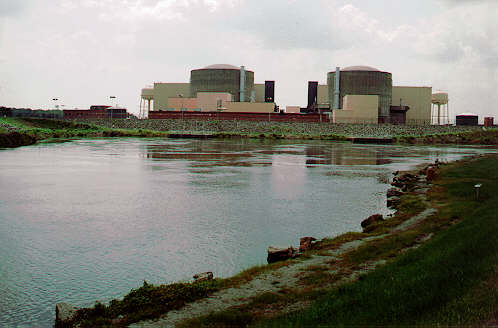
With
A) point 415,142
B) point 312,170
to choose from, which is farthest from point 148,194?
point 415,142

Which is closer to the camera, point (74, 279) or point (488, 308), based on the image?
point (488, 308)

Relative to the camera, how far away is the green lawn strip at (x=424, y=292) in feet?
22.5

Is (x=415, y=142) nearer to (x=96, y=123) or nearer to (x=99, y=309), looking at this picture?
(x=96, y=123)

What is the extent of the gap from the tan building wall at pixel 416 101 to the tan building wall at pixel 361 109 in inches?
658

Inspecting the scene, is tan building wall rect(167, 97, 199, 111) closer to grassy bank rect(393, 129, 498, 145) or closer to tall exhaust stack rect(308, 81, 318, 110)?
tall exhaust stack rect(308, 81, 318, 110)

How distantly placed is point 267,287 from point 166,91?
136 metres

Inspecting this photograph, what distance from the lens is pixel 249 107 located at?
127562 mm

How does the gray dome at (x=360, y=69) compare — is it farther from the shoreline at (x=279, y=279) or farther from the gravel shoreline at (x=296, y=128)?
the shoreline at (x=279, y=279)

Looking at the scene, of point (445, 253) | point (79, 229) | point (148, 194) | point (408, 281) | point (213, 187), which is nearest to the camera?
point (408, 281)

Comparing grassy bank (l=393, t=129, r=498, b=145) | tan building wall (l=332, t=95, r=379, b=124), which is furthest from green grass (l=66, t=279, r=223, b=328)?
tan building wall (l=332, t=95, r=379, b=124)

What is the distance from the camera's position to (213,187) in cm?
2706

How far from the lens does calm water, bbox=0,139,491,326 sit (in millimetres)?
11422

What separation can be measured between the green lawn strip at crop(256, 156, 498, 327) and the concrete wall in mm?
134372

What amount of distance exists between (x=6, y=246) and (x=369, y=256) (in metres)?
10.3
